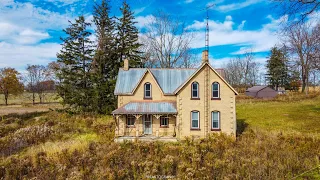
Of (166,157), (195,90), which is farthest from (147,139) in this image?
(195,90)

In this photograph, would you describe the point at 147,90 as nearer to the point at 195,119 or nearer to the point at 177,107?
the point at 177,107

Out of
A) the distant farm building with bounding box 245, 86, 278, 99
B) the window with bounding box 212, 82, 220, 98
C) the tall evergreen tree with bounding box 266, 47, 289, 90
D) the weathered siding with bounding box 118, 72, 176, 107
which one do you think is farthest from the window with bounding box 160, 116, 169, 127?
A: the tall evergreen tree with bounding box 266, 47, 289, 90

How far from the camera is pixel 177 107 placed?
1802cm

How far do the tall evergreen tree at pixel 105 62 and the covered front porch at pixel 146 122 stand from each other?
10.2 metres

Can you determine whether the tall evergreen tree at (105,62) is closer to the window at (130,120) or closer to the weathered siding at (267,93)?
A: the window at (130,120)

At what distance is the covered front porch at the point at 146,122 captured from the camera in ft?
60.5

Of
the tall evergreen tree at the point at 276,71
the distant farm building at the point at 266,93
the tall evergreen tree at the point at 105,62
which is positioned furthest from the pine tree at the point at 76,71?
the tall evergreen tree at the point at 276,71

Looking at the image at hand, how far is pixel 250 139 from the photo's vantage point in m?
16.3

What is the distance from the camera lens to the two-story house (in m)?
17.6

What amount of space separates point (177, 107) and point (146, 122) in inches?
140

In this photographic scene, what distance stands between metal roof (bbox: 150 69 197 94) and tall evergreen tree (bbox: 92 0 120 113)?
9.95m

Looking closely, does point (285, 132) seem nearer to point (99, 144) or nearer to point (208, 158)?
point (208, 158)

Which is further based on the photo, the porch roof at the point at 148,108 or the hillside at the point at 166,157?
the porch roof at the point at 148,108

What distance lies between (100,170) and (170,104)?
31.1 feet
